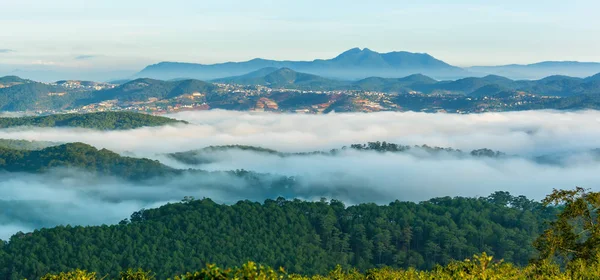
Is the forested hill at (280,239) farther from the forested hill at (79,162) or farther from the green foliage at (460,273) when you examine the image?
the forested hill at (79,162)

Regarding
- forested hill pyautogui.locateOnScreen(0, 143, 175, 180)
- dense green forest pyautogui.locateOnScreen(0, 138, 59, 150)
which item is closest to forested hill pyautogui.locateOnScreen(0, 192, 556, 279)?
forested hill pyautogui.locateOnScreen(0, 143, 175, 180)

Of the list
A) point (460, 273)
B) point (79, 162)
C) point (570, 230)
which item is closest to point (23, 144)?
point (79, 162)

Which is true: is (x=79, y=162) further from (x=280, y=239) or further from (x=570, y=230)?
(x=570, y=230)

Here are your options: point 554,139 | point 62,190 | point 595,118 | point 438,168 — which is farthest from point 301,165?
point 595,118

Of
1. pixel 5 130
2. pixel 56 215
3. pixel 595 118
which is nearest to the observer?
pixel 56 215

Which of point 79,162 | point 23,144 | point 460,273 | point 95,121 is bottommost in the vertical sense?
point 23,144

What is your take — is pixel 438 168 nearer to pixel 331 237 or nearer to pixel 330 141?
pixel 330 141

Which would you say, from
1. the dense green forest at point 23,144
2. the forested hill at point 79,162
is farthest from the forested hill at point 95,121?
the forested hill at point 79,162
